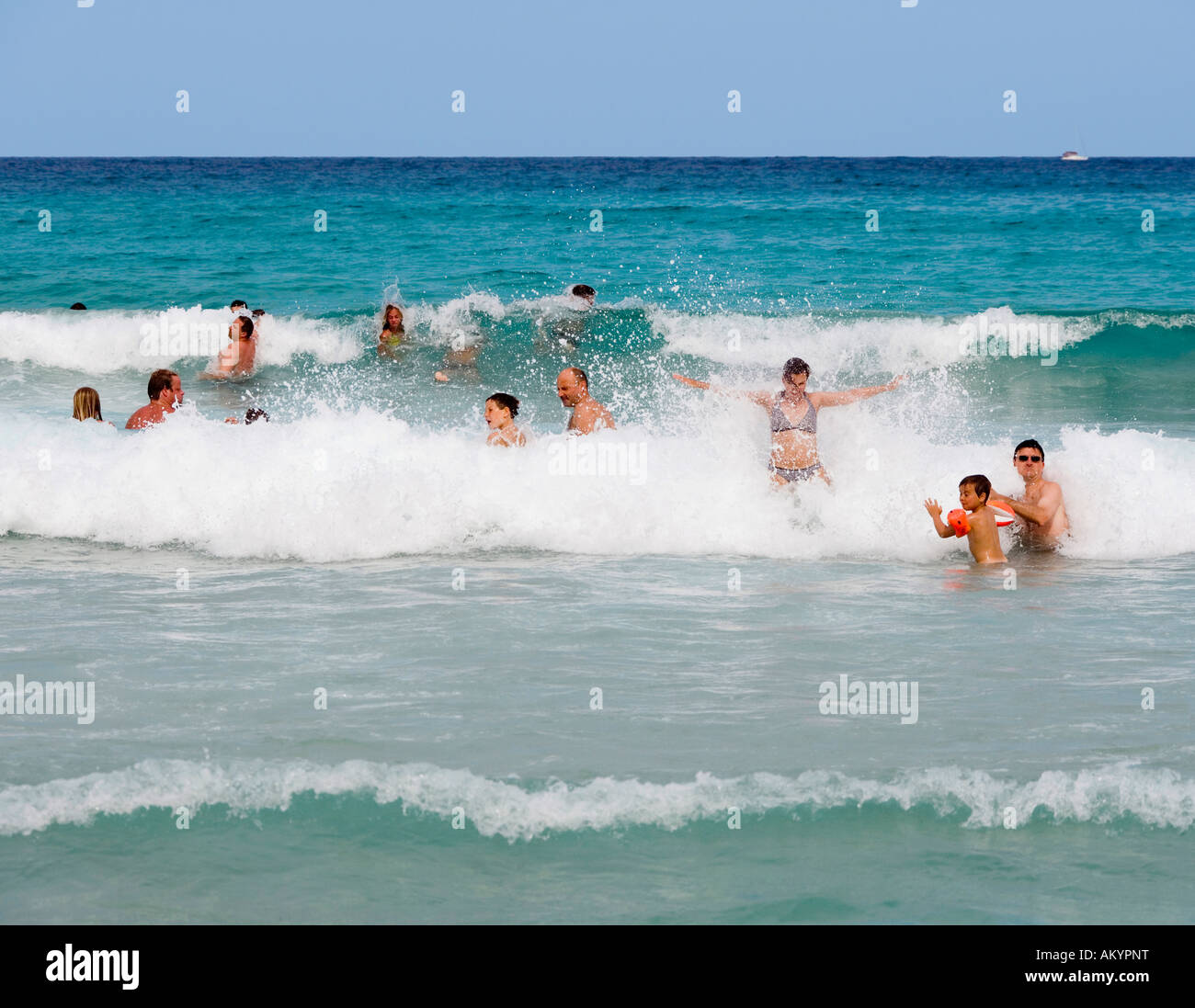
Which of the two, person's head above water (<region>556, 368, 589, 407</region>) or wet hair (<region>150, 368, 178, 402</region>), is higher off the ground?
wet hair (<region>150, 368, 178, 402</region>)

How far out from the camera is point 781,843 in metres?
4.15

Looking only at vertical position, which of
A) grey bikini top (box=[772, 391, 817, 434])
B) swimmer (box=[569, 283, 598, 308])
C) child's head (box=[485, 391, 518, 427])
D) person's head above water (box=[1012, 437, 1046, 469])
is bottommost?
person's head above water (box=[1012, 437, 1046, 469])

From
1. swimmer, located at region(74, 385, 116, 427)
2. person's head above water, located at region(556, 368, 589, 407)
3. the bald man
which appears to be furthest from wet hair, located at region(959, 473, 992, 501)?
swimmer, located at region(74, 385, 116, 427)

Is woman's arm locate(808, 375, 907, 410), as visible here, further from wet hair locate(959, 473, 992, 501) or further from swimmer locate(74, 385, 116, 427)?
swimmer locate(74, 385, 116, 427)

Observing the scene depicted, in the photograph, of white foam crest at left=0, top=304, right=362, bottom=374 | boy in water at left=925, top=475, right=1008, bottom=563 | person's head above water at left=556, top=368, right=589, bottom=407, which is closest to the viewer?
boy in water at left=925, top=475, right=1008, bottom=563

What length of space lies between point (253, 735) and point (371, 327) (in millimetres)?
14749

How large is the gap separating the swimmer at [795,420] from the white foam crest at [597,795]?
4.83 meters

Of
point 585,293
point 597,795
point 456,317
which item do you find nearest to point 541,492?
point 597,795

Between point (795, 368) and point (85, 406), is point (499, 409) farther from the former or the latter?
point (85, 406)

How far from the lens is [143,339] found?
732 inches

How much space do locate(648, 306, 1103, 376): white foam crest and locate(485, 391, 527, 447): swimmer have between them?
313 inches

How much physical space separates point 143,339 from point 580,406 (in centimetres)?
1117

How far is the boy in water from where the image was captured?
8039 millimetres

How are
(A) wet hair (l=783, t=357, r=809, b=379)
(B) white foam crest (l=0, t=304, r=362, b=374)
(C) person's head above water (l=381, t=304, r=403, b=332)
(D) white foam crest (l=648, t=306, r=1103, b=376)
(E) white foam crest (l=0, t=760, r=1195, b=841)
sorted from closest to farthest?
(E) white foam crest (l=0, t=760, r=1195, b=841) < (A) wet hair (l=783, t=357, r=809, b=379) < (D) white foam crest (l=648, t=306, r=1103, b=376) < (B) white foam crest (l=0, t=304, r=362, b=374) < (C) person's head above water (l=381, t=304, r=403, b=332)
